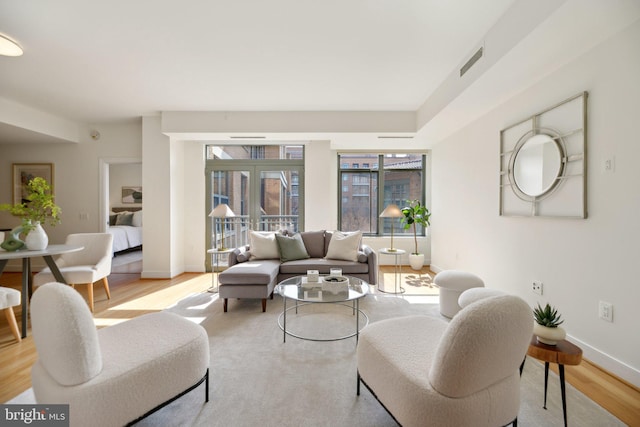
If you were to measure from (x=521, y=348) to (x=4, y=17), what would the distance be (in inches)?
166

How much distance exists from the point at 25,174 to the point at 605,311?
8326 mm

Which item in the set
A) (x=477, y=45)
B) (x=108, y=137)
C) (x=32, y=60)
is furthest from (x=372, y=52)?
(x=108, y=137)

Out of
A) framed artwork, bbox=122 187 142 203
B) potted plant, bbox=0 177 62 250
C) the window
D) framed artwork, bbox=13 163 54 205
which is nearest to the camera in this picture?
potted plant, bbox=0 177 62 250

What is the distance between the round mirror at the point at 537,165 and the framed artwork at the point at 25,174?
7377 mm

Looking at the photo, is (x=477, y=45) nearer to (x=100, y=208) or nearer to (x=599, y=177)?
(x=599, y=177)

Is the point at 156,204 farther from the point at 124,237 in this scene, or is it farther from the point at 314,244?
the point at 124,237

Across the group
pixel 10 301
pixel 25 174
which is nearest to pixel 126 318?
pixel 10 301

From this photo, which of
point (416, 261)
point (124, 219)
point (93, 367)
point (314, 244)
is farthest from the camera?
point (124, 219)

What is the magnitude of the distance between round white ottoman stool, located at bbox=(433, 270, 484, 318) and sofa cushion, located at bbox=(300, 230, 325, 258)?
1.79m

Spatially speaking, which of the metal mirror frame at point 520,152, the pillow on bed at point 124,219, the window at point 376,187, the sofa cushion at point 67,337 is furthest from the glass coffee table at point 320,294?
the pillow on bed at point 124,219

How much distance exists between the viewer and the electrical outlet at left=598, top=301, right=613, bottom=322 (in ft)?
6.48

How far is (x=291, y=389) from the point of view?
5.87ft

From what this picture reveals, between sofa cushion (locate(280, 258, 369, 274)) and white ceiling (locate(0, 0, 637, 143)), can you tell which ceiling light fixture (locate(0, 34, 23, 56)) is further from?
sofa cushion (locate(280, 258, 369, 274))

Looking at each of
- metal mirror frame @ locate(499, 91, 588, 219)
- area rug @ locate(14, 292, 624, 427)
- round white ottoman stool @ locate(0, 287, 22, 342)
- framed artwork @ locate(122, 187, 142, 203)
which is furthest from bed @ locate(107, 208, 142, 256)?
metal mirror frame @ locate(499, 91, 588, 219)
